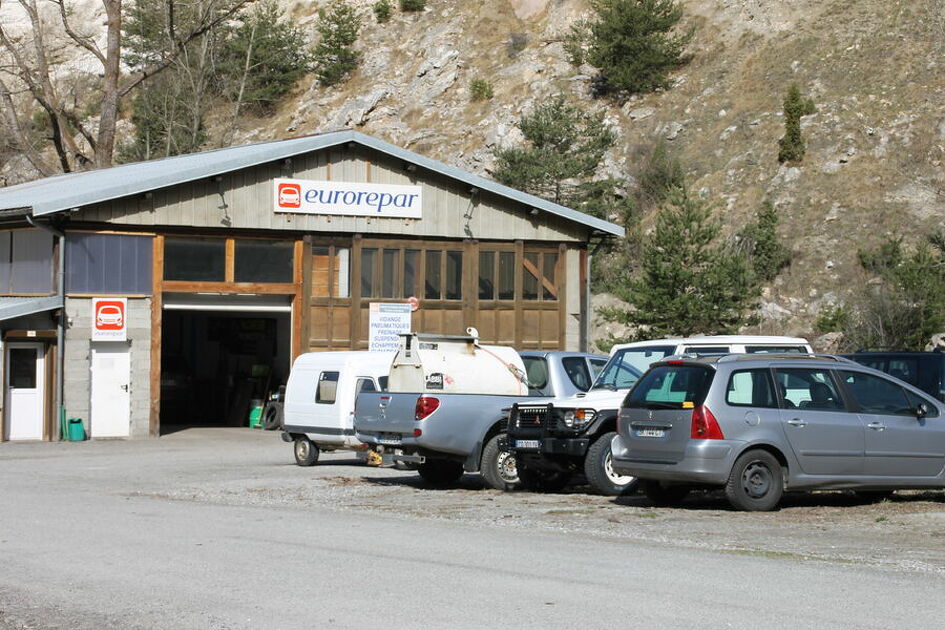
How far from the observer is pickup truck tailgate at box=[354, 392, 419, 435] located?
17344mm

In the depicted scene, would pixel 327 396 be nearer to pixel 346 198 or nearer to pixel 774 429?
pixel 774 429

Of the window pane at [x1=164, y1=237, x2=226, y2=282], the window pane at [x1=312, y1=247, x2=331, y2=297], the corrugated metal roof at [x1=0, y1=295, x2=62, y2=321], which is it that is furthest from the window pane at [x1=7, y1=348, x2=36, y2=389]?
the window pane at [x1=312, y1=247, x2=331, y2=297]

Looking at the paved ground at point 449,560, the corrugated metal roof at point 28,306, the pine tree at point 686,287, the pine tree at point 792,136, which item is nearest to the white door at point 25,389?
the corrugated metal roof at point 28,306

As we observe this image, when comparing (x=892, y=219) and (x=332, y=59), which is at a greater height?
(x=332, y=59)

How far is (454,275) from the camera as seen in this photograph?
33.2 meters

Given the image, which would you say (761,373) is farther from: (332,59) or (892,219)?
(332,59)

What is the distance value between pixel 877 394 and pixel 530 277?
19044 mm

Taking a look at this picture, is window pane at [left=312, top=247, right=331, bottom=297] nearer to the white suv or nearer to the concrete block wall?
the concrete block wall

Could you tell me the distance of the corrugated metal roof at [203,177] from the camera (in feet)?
95.9

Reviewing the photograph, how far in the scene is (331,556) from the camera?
1055 cm

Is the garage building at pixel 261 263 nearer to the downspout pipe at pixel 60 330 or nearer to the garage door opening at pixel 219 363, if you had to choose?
the downspout pipe at pixel 60 330

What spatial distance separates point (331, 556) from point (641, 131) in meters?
60.6

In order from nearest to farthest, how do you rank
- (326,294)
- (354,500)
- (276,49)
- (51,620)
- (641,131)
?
(51,620)
(354,500)
(326,294)
(641,131)
(276,49)

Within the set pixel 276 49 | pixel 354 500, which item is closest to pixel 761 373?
pixel 354 500
